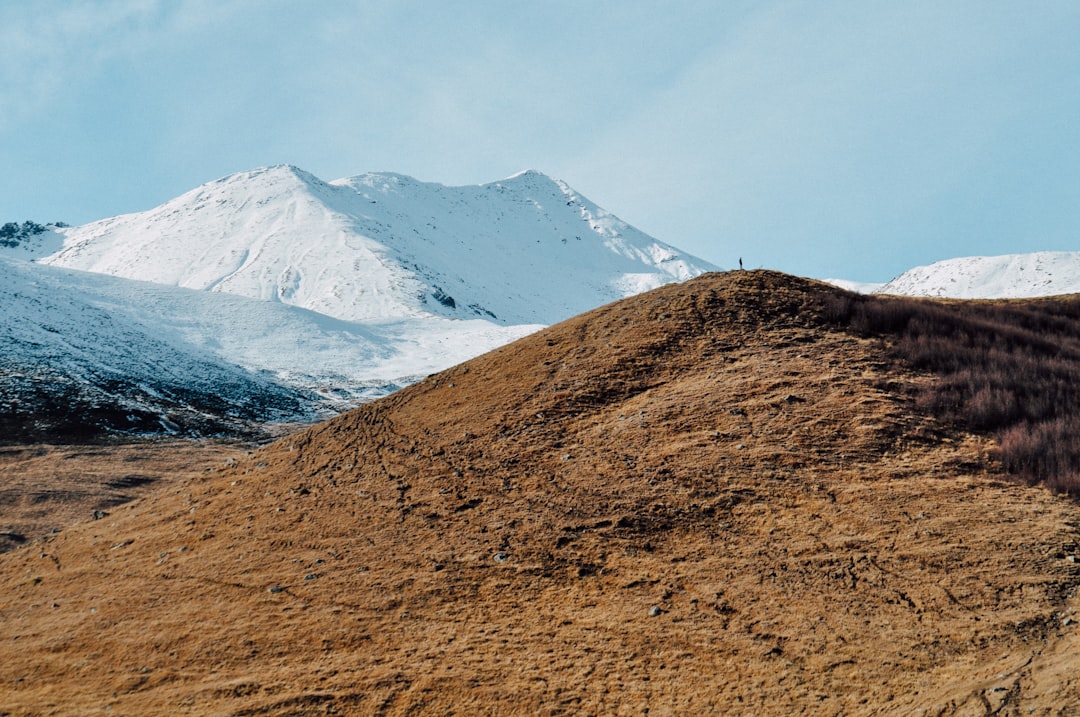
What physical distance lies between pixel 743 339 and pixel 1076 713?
10.0m

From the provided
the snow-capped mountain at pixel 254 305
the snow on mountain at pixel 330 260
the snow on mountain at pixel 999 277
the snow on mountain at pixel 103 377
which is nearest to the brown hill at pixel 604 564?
the snow on mountain at pixel 103 377

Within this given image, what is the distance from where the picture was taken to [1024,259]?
113 metres

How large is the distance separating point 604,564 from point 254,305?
3198 inches

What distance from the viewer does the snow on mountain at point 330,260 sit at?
121 metres

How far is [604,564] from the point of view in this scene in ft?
30.2

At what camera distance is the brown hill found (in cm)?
706

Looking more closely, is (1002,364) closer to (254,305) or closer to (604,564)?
(604,564)

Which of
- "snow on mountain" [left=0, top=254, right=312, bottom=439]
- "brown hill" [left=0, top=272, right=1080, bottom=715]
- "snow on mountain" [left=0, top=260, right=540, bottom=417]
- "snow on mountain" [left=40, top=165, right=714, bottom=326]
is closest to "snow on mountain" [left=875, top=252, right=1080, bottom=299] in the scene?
"snow on mountain" [left=40, top=165, right=714, bottom=326]

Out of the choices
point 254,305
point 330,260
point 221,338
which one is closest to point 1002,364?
point 221,338

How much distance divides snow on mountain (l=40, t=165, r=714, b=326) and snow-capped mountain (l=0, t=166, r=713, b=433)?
1.89 ft

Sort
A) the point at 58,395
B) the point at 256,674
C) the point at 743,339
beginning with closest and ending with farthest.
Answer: the point at 256,674
the point at 743,339
the point at 58,395

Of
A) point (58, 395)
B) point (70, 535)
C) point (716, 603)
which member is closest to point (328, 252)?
point (58, 395)

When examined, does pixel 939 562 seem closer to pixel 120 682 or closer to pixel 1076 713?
pixel 1076 713

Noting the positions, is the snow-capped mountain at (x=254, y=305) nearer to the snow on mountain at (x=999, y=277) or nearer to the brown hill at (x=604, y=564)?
the brown hill at (x=604, y=564)
